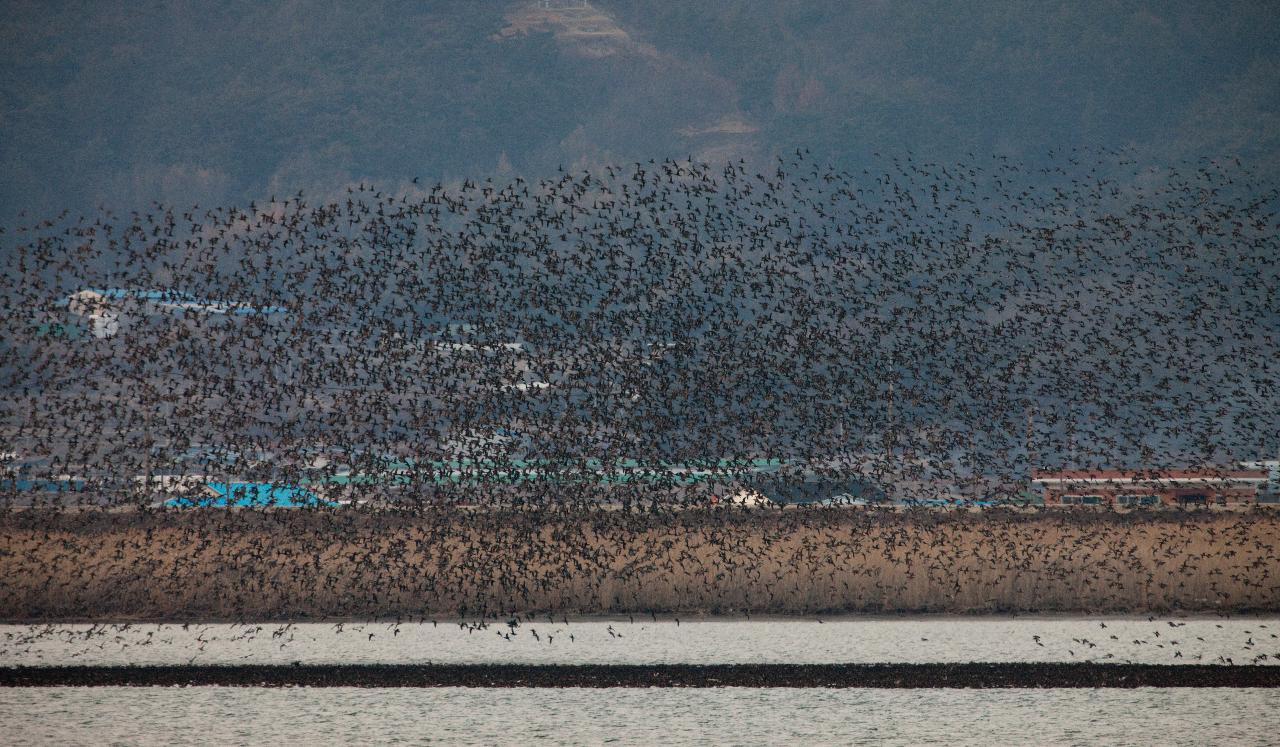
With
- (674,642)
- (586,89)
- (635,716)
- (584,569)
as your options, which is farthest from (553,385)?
(586,89)

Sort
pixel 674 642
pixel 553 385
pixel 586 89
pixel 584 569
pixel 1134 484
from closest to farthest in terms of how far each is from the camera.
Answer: pixel 674 642 → pixel 553 385 → pixel 584 569 → pixel 1134 484 → pixel 586 89

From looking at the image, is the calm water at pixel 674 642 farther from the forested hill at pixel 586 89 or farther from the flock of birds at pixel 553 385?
the forested hill at pixel 586 89

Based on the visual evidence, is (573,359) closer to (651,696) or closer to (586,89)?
(651,696)

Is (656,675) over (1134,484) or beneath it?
beneath

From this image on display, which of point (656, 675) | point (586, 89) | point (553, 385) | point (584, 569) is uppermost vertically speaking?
point (586, 89)

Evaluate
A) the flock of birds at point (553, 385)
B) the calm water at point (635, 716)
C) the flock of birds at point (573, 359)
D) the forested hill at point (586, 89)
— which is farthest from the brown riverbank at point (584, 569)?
the forested hill at point (586, 89)

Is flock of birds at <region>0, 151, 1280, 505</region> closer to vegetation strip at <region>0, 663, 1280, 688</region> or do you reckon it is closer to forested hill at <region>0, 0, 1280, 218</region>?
vegetation strip at <region>0, 663, 1280, 688</region>

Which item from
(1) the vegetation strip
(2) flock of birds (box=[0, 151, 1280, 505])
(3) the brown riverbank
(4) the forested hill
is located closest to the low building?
(2) flock of birds (box=[0, 151, 1280, 505])

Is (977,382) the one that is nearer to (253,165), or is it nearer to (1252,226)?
(1252,226)
